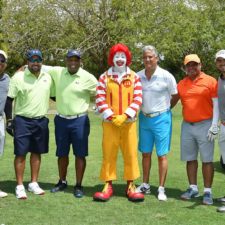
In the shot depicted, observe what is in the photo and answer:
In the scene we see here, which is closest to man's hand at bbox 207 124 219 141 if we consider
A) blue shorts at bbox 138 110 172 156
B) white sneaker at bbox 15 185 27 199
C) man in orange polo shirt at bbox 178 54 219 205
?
man in orange polo shirt at bbox 178 54 219 205

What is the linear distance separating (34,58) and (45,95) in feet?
1.79

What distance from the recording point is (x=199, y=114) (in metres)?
5.13

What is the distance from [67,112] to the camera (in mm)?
5367

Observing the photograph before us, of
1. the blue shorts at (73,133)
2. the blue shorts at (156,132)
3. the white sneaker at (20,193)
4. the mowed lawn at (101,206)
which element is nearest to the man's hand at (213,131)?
the blue shorts at (156,132)

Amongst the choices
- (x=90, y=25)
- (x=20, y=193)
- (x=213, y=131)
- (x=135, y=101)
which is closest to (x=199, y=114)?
(x=213, y=131)

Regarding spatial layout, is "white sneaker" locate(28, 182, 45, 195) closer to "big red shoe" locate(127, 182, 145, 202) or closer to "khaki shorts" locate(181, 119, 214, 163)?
"big red shoe" locate(127, 182, 145, 202)

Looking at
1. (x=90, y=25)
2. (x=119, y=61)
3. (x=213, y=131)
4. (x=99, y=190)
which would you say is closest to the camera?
(x=213, y=131)

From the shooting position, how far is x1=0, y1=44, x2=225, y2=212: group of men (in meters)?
5.16

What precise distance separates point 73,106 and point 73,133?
1.30 feet

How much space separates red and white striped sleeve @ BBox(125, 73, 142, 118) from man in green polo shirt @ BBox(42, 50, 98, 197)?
0.67 m

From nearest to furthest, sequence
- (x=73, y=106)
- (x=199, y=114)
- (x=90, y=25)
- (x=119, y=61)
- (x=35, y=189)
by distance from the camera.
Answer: (x=199, y=114) → (x=119, y=61) → (x=73, y=106) → (x=35, y=189) → (x=90, y=25)

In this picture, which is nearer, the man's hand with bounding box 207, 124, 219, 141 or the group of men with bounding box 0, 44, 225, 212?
the man's hand with bounding box 207, 124, 219, 141

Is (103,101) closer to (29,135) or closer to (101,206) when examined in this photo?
(29,135)

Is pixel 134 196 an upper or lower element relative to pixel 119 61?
lower
